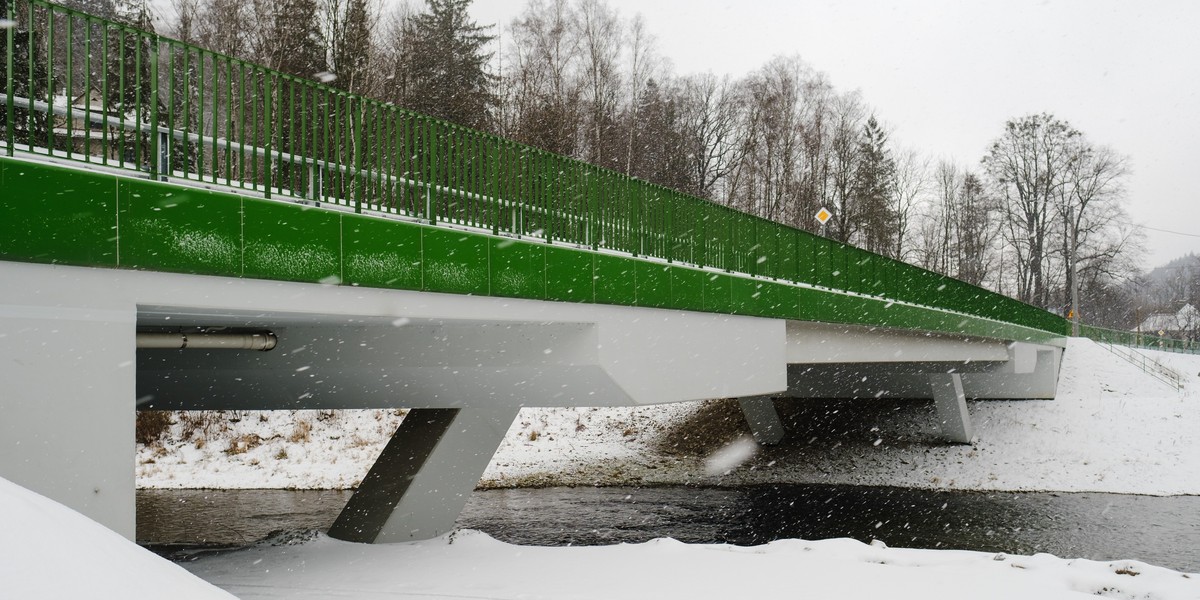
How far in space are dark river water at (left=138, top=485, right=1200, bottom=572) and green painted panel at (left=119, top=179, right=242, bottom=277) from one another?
21.5ft

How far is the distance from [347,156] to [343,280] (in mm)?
1324

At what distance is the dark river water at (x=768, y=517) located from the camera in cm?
1442

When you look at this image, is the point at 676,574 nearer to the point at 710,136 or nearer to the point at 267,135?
the point at 267,135

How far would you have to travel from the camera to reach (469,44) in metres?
35.7

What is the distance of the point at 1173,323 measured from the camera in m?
90.4

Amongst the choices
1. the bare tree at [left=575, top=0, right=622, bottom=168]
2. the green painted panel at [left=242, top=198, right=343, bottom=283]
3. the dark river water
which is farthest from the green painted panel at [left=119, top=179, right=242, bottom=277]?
the bare tree at [left=575, top=0, right=622, bottom=168]

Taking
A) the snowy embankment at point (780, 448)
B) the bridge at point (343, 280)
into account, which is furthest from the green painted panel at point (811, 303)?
the snowy embankment at point (780, 448)

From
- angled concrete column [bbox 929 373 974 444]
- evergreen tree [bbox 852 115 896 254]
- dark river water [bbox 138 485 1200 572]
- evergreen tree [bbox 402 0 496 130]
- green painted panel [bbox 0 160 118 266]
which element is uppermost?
evergreen tree [bbox 402 0 496 130]

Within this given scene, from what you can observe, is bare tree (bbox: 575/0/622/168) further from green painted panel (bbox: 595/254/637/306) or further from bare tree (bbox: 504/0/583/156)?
green painted panel (bbox: 595/254/637/306)

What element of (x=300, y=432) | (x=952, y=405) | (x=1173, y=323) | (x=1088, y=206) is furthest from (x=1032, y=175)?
(x=1173, y=323)

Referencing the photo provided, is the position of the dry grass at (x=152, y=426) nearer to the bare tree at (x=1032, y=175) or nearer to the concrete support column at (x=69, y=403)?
the concrete support column at (x=69, y=403)

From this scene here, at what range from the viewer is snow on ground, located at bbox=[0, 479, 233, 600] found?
10.8 feet

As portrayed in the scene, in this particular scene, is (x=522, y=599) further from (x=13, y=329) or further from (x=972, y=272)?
(x=972, y=272)

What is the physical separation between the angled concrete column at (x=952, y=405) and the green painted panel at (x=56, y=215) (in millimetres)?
21653
